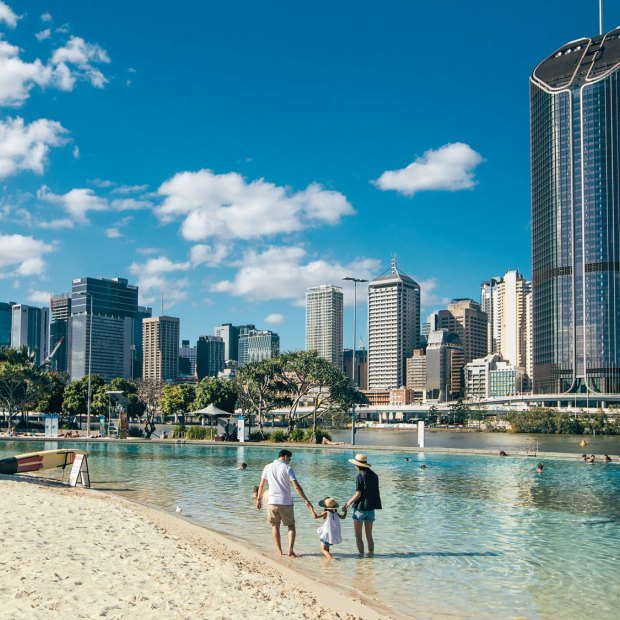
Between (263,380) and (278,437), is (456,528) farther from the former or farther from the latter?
(263,380)

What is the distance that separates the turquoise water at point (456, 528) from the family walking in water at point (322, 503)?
509 mm

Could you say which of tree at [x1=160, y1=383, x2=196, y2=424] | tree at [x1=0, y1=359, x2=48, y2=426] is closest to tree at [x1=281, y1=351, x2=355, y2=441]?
tree at [x1=0, y1=359, x2=48, y2=426]

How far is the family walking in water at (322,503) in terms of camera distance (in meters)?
13.8

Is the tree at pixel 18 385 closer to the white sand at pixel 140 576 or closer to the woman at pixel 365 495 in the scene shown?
the white sand at pixel 140 576

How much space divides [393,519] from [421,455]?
103 feet

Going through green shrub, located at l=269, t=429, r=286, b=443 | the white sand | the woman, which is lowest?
green shrub, located at l=269, t=429, r=286, b=443

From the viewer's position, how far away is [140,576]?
1166 centimetres

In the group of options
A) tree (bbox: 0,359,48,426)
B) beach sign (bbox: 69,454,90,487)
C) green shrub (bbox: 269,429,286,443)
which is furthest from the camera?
tree (bbox: 0,359,48,426)

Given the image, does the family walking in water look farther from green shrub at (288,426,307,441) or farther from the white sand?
green shrub at (288,426,307,441)

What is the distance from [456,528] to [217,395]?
8715cm

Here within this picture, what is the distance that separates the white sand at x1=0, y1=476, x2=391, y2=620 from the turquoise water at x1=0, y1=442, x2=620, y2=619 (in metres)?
1.39

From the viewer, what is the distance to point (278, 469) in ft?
45.4

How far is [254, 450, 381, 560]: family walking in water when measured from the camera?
13844 mm

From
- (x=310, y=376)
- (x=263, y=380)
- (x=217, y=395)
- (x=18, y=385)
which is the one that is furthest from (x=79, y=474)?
(x=217, y=395)
